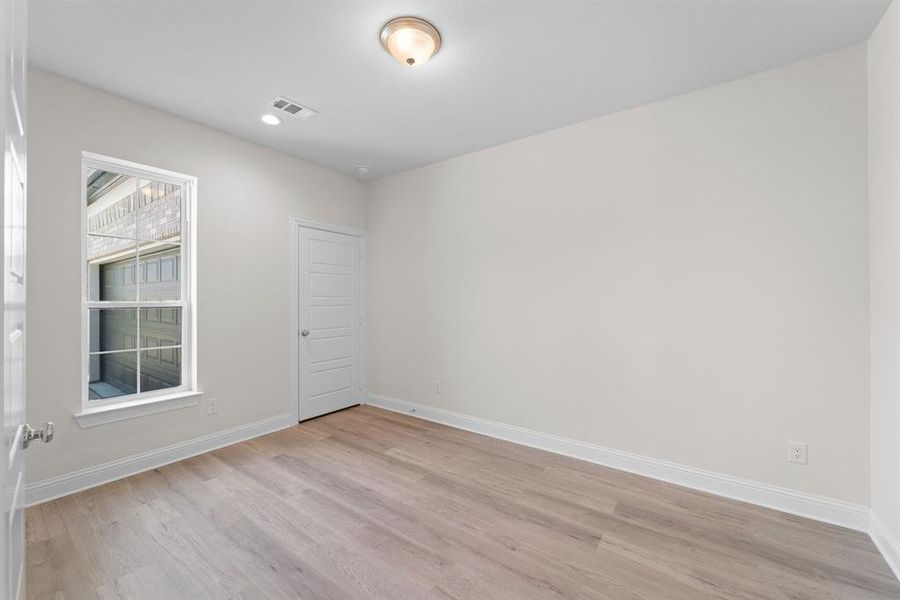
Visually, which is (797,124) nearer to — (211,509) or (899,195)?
(899,195)

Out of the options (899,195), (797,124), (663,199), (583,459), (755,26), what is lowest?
(583,459)

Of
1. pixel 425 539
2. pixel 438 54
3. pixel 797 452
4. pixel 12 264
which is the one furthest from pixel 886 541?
pixel 12 264

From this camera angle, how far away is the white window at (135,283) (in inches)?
109

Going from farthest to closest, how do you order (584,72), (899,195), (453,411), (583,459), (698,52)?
(453,411) → (583,459) → (584,72) → (698,52) → (899,195)

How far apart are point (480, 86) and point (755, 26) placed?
1559 millimetres

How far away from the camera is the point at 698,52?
2.31 metres

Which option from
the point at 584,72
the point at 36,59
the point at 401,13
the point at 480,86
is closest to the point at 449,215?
the point at 480,86

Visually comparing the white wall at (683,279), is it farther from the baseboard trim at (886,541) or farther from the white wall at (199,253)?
the white wall at (199,253)

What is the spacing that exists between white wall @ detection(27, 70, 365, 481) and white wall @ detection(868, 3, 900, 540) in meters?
4.31

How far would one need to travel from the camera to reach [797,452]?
239cm

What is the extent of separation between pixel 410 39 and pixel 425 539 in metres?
2.76

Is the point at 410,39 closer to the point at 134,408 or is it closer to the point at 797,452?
the point at 134,408

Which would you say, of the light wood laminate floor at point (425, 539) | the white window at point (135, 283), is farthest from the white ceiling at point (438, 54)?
the light wood laminate floor at point (425, 539)

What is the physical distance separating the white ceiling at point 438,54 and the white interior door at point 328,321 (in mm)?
1449
